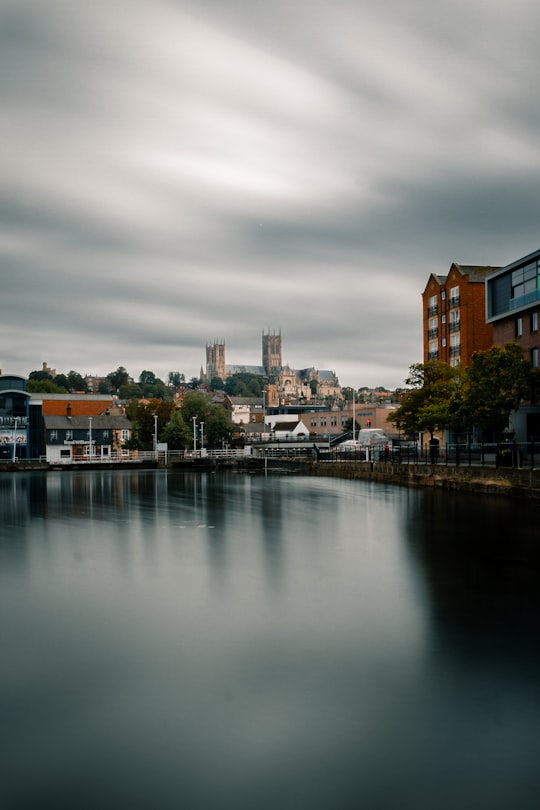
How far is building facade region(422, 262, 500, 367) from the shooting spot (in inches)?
2771

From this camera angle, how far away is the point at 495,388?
42.7m

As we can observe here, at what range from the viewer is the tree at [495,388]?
42.1 m

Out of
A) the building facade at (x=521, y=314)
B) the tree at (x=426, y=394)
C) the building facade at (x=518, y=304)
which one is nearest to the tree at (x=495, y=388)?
the building facade at (x=521, y=314)

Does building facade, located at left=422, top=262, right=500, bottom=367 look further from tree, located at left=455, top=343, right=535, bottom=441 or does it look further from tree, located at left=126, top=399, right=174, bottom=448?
tree, located at left=126, top=399, right=174, bottom=448

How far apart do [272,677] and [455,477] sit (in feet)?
113

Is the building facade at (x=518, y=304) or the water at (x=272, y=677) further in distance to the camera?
the building facade at (x=518, y=304)

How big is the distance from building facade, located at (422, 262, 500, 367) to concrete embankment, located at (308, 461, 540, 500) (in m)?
15.1

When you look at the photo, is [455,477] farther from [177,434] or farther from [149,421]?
[149,421]

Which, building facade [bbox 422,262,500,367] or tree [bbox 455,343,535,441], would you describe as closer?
tree [bbox 455,343,535,441]

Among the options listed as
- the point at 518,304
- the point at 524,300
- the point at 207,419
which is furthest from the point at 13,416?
the point at 524,300

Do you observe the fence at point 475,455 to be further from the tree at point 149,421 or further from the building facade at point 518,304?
the tree at point 149,421

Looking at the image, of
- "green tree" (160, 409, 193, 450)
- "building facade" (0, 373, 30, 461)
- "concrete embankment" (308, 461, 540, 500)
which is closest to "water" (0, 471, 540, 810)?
"concrete embankment" (308, 461, 540, 500)

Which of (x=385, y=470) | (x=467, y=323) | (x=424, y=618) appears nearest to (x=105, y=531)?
(x=424, y=618)

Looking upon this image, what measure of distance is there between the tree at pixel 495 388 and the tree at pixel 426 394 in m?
10.9
